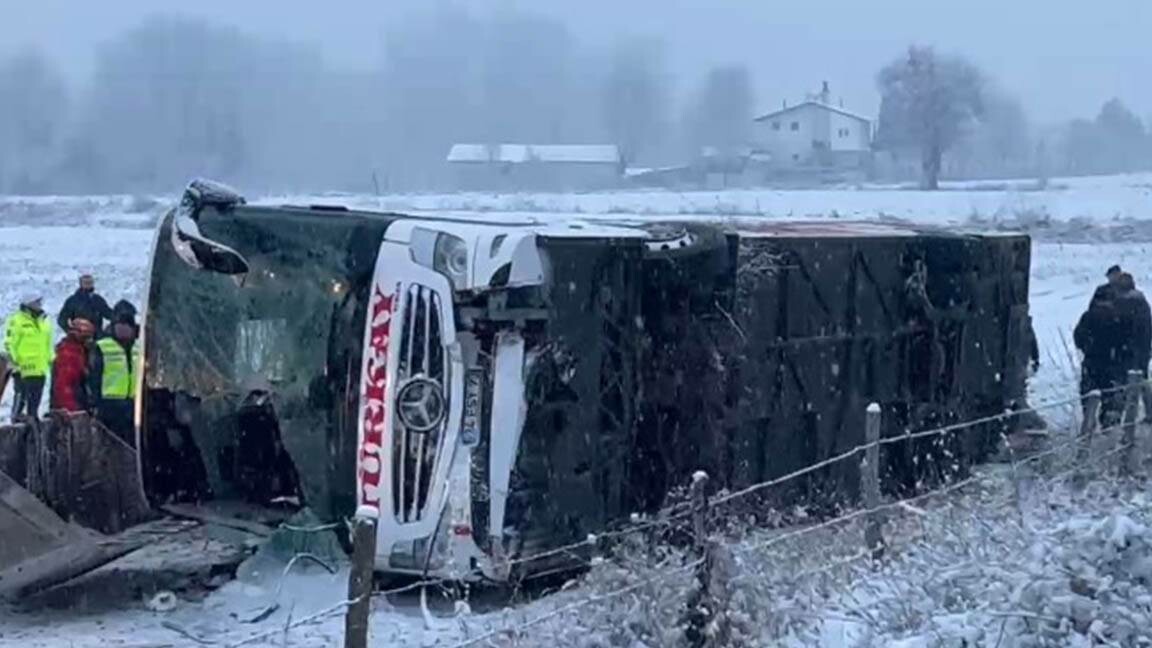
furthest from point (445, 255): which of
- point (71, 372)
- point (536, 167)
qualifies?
point (536, 167)

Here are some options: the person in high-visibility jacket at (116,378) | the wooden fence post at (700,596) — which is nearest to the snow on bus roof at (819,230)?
the wooden fence post at (700,596)

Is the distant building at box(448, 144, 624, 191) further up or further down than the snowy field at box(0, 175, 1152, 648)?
further down

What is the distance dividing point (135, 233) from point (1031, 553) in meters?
42.7

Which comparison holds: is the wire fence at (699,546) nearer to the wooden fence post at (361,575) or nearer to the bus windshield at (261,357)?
the wooden fence post at (361,575)

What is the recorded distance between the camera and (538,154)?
10700 centimetres

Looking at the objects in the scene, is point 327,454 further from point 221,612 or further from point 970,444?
point 970,444

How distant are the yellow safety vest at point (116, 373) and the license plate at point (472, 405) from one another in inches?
182

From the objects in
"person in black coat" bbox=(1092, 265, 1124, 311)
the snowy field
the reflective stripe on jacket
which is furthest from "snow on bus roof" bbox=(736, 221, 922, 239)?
the reflective stripe on jacket

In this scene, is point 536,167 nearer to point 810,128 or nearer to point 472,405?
point 810,128

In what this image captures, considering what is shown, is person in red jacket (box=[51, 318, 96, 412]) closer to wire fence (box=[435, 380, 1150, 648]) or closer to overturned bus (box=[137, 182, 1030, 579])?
overturned bus (box=[137, 182, 1030, 579])

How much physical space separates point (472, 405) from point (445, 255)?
759 millimetres

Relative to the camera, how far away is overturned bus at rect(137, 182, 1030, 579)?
8.72 metres

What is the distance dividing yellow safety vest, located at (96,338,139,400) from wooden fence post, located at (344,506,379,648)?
261 inches

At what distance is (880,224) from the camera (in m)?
13.9
